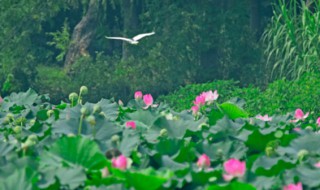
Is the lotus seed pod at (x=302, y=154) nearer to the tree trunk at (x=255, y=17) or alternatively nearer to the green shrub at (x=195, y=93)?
the green shrub at (x=195, y=93)

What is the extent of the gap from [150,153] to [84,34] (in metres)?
15.1

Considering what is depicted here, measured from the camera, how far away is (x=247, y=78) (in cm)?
1738

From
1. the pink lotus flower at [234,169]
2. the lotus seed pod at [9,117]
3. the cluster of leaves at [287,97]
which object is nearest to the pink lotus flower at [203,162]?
the pink lotus flower at [234,169]

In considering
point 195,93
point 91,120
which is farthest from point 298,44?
point 91,120

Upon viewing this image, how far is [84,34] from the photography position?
60.2ft

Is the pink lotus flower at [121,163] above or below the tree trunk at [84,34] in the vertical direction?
above

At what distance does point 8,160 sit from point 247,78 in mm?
14423

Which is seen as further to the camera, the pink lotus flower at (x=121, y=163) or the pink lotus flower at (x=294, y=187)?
the pink lotus flower at (x=121, y=163)

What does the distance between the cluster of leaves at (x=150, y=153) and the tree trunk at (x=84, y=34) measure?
13.8 metres

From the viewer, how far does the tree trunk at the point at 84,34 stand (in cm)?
1819

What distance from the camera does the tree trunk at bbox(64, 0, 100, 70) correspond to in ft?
59.7

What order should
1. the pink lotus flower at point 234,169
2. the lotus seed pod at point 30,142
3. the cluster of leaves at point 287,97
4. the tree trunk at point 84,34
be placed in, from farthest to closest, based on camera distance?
the tree trunk at point 84,34 < the cluster of leaves at point 287,97 < the lotus seed pod at point 30,142 < the pink lotus flower at point 234,169

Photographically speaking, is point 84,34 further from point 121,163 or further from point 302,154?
point 121,163

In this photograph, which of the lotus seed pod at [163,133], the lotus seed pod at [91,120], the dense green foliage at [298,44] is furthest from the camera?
the dense green foliage at [298,44]
